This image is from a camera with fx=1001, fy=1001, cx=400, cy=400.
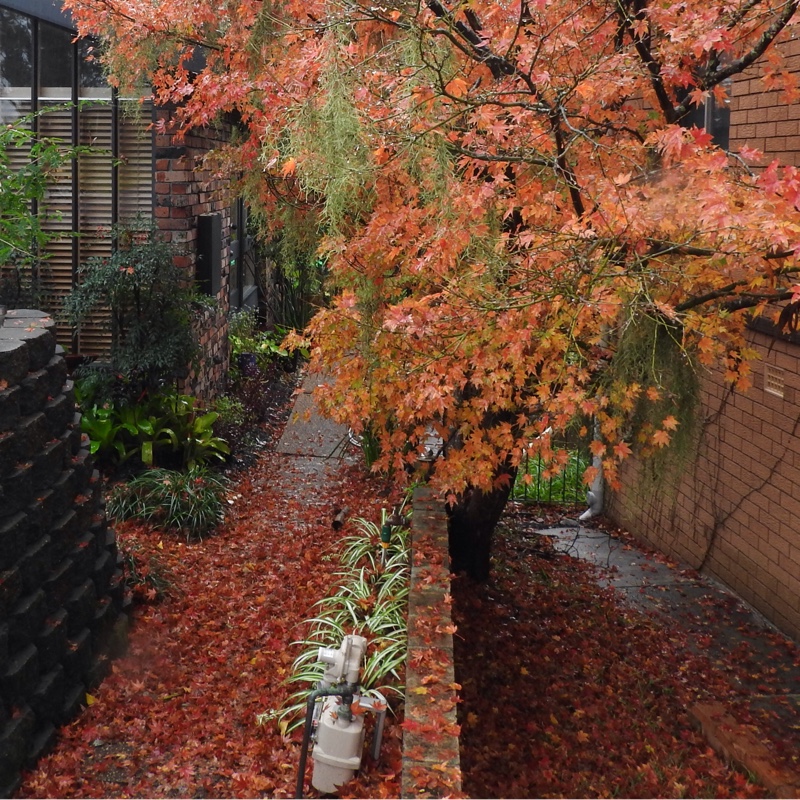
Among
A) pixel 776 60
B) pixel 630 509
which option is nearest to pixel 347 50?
pixel 776 60

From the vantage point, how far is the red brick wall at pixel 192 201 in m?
9.02

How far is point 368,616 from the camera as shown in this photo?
229 inches

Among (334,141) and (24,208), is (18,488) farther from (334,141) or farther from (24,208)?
(24,208)

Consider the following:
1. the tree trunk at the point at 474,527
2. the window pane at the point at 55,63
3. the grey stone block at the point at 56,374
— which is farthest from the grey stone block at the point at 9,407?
the window pane at the point at 55,63

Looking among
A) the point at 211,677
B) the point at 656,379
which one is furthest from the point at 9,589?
the point at 656,379

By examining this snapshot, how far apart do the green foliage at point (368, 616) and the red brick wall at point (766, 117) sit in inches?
138

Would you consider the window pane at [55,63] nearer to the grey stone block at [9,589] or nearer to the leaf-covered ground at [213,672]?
the leaf-covered ground at [213,672]

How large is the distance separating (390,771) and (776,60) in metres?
4.28

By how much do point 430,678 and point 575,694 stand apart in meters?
2.30

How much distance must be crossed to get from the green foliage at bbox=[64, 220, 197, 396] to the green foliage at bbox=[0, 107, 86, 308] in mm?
422

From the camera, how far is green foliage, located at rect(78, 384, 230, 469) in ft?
27.3

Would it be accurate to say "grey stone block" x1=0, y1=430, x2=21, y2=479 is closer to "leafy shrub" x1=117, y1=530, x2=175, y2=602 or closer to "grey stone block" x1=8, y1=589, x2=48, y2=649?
"grey stone block" x1=8, y1=589, x2=48, y2=649

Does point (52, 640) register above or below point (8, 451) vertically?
below

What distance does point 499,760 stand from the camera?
5.68 metres
